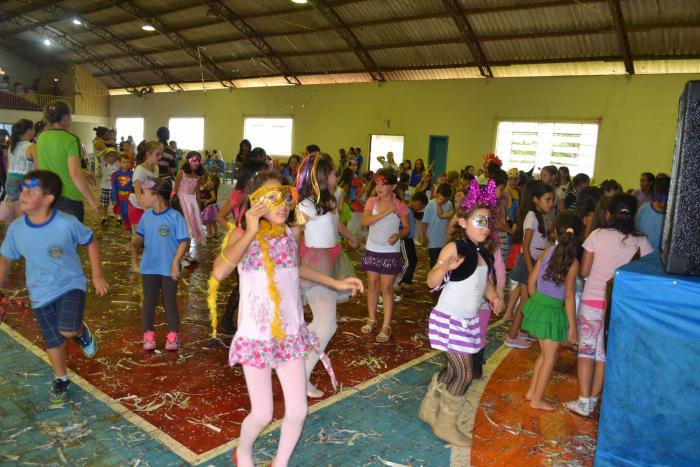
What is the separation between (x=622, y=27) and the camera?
14594mm

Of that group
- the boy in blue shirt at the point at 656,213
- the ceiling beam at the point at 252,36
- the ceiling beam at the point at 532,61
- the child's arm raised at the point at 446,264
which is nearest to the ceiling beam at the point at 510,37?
the ceiling beam at the point at 252,36

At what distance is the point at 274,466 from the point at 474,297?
1622mm

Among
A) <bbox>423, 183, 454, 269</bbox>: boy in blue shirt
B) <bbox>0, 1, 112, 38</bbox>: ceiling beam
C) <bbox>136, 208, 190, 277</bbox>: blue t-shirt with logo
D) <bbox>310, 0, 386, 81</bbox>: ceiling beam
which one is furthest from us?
<bbox>0, 1, 112, 38</bbox>: ceiling beam

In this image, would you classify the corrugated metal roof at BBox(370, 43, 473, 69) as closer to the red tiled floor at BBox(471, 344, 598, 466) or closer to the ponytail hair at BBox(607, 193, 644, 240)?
the ponytail hair at BBox(607, 193, 644, 240)

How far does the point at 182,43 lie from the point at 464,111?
45.2 ft

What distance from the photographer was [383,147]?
2280cm

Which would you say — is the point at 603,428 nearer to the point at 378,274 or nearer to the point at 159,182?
the point at 378,274

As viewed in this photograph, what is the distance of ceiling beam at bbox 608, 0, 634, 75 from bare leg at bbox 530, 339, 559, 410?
13009 millimetres

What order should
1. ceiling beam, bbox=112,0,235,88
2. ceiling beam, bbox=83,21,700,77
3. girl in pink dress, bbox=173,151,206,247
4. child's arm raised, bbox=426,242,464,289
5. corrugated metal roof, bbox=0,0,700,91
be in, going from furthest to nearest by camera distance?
ceiling beam, bbox=112,0,235,88
corrugated metal roof, bbox=0,0,700,91
ceiling beam, bbox=83,21,700,77
girl in pink dress, bbox=173,151,206,247
child's arm raised, bbox=426,242,464,289

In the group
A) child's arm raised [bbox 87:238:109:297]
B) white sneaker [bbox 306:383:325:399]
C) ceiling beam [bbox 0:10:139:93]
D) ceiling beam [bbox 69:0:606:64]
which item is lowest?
white sneaker [bbox 306:383:325:399]

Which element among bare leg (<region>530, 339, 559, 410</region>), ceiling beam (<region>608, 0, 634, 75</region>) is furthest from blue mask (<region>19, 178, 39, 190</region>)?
ceiling beam (<region>608, 0, 634, 75</region>)

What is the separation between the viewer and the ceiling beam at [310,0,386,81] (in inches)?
741

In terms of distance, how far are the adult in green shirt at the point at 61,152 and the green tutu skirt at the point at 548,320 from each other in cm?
414

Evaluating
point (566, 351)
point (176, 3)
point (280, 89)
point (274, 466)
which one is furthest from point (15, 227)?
point (280, 89)
